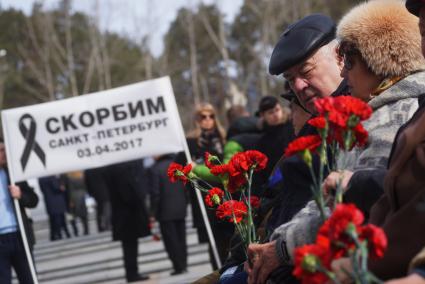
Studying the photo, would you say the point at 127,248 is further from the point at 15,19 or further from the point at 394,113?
the point at 15,19

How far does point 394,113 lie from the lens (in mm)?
2475

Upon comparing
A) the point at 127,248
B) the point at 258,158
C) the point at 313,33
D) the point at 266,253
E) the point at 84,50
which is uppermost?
the point at 84,50

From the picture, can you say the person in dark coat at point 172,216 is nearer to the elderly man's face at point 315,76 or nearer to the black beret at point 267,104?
the black beret at point 267,104

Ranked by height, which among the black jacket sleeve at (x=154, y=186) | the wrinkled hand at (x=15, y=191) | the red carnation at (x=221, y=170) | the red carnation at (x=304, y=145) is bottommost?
the black jacket sleeve at (x=154, y=186)

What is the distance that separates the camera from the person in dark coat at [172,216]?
9.95 m

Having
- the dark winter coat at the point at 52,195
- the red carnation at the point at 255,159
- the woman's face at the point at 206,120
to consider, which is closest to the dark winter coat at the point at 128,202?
the woman's face at the point at 206,120

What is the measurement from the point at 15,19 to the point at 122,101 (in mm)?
48413

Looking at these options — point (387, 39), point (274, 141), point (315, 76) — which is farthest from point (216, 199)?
point (274, 141)

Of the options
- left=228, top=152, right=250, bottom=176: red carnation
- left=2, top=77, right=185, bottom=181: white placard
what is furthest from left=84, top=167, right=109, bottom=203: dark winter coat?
left=228, top=152, right=250, bottom=176: red carnation

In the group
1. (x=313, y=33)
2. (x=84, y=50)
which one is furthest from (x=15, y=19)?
(x=313, y=33)

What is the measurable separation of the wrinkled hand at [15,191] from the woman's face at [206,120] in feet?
6.00

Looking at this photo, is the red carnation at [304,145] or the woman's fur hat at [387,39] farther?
the woman's fur hat at [387,39]

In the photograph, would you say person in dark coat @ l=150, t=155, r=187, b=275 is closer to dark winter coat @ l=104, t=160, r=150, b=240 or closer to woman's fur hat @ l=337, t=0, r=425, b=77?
dark winter coat @ l=104, t=160, r=150, b=240

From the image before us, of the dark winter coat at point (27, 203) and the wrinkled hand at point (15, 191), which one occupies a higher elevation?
the wrinkled hand at point (15, 191)
